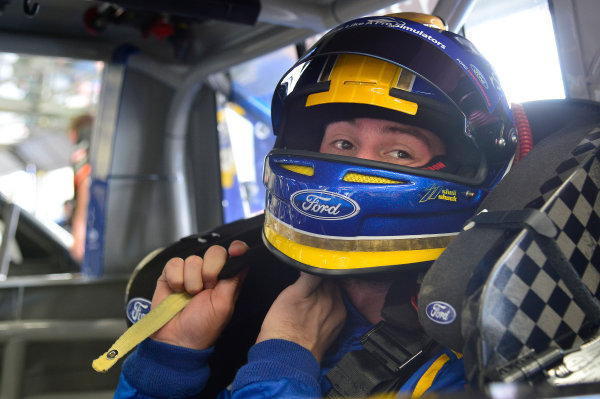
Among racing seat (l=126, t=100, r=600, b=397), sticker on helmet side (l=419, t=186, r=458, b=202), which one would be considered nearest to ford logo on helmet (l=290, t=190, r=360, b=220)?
sticker on helmet side (l=419, t=186, r=458, b=202)

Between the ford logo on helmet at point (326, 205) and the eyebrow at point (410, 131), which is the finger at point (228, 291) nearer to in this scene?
the ford logo on helmet at point (326, 205)

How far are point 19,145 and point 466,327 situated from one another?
9.74 meters

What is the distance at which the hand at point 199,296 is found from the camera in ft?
3.34

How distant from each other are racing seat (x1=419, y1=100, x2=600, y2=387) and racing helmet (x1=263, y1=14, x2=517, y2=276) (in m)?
0.14

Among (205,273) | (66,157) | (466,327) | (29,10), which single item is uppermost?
(29,10)

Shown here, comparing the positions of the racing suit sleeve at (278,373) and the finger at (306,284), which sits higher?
the finger at (306,284)

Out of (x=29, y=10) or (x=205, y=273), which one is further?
(x=29, y=10)

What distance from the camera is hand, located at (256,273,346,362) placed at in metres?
0.96

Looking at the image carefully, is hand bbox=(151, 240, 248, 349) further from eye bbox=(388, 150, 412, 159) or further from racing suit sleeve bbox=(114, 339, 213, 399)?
eye bbox=(388, 150, 412, 159)

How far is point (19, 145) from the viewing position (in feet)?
29.0

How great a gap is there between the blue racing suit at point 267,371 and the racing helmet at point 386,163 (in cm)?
16

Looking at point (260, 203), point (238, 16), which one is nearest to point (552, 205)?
point (238, 16)

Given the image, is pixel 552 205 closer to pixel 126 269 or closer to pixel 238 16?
pixel 238 16

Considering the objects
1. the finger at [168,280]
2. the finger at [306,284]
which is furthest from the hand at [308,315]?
the finger at [168,280]
